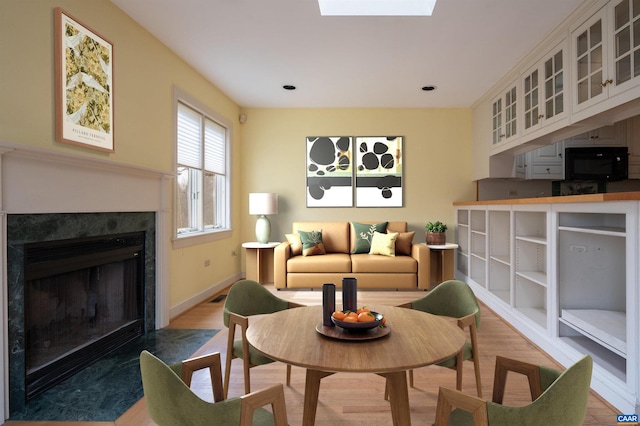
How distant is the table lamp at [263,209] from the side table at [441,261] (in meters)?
2.27

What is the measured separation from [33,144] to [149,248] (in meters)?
1.30

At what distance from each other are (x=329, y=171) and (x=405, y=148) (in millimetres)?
1249

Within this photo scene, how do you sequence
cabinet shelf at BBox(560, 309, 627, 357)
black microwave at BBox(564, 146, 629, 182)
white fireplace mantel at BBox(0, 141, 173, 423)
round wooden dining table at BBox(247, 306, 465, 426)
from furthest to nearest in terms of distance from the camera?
black microwave at BBox(564, 146, 629, 182), cabinet shelf at BBox(560, 309, 627, 357), white fireplace mantel at BBox(0, 141, 173, 423), round wooden dining table at BBox(247, 306, 465, 426)

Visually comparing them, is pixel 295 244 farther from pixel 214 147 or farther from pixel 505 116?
pixel 505 116

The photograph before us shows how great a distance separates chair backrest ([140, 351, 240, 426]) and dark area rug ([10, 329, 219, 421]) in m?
1.11

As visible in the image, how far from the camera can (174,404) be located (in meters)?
1.04

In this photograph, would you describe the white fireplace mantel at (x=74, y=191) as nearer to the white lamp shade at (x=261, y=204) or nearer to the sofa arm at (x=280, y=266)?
the sofa arm at (x=280, y=266)

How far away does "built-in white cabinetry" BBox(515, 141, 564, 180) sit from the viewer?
4613 millimetres

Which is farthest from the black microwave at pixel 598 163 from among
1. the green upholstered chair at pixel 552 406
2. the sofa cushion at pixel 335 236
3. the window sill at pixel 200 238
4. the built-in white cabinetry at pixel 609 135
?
the window sill at pixel 200 238

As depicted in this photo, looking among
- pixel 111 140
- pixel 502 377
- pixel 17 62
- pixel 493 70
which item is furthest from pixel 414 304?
pixel 493 70

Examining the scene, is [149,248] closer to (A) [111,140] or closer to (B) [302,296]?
(A) [111,140]

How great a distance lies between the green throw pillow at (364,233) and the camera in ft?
16.0

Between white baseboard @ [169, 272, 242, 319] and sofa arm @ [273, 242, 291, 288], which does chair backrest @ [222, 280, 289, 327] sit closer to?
white baseboard @ [169, 272, 242, 319]

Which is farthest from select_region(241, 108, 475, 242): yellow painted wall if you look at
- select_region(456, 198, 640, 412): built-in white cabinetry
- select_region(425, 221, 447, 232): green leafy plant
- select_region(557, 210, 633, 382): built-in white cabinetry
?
select_region(557, 210, 633, 382): built-in white cabinetry
